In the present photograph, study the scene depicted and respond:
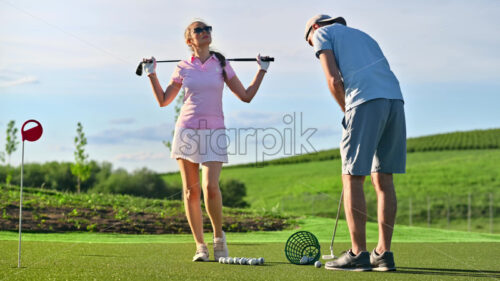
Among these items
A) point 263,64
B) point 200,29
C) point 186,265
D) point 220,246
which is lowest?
point 186,265

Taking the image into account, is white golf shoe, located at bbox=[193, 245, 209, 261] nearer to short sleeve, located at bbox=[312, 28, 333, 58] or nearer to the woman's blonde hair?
the woman's blonde hair

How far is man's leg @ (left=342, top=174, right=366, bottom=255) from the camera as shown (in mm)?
4230

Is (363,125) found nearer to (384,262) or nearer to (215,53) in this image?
(384,262)

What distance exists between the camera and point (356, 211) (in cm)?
423

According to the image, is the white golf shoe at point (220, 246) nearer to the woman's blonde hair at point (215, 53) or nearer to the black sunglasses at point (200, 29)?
the woman's blonde hair at point (215, 53)

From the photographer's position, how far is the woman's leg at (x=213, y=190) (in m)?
4.95

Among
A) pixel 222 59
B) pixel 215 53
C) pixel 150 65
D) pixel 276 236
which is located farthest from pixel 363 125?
pixel 276 236

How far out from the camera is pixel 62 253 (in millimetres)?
5492

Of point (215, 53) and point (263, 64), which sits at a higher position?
point (215, 53)

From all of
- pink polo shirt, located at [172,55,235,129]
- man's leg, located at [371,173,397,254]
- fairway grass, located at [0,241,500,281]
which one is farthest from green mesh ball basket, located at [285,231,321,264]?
pink polo shirt, located at [172,55,235,129]

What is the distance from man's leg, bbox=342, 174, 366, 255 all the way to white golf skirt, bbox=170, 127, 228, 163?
1.25m

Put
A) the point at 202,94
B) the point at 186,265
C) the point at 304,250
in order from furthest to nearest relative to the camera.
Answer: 1. the point at 202,94
2. the point at 304,250
3. the point at 186,265

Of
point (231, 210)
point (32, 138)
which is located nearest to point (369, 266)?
point (32, 138)

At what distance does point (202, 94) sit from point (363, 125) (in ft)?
5.12
